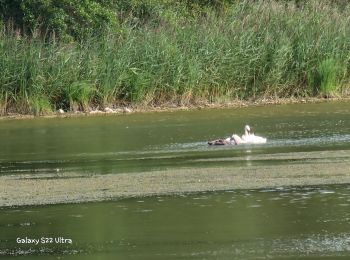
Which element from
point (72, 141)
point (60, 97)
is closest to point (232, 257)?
point (72, 141)

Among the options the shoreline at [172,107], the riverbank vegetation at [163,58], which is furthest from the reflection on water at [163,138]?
the riverbank vegetation at [163,58]

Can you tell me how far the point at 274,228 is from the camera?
1091 centimetres

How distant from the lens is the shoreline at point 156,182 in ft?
44.7

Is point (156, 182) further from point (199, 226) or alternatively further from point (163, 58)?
point (163, 58)

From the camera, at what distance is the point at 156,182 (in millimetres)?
14461

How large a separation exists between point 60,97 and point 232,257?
60.2ft

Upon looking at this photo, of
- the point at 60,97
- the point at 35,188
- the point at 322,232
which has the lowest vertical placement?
the point at 60,97

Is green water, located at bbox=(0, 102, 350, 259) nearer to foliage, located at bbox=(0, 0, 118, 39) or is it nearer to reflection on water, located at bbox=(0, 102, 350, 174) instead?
reflection on water, located at bbox=(0, 102, 350, 174)

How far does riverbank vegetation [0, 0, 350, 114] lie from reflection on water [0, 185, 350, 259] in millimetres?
14510

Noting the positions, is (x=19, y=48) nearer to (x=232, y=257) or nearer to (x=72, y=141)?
→ (x=72, y=141)

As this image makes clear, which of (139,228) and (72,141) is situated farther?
(72,141)


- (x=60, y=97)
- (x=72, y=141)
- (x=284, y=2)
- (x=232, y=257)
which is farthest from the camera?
(x=284, y=2)

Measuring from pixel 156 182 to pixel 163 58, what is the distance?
1376 centimetres

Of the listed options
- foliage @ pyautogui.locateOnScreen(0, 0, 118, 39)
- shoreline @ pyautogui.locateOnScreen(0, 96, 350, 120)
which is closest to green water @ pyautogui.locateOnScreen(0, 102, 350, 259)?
shoreline @ pyautogui.locateOnScreen(0, 96, 350, 120)
